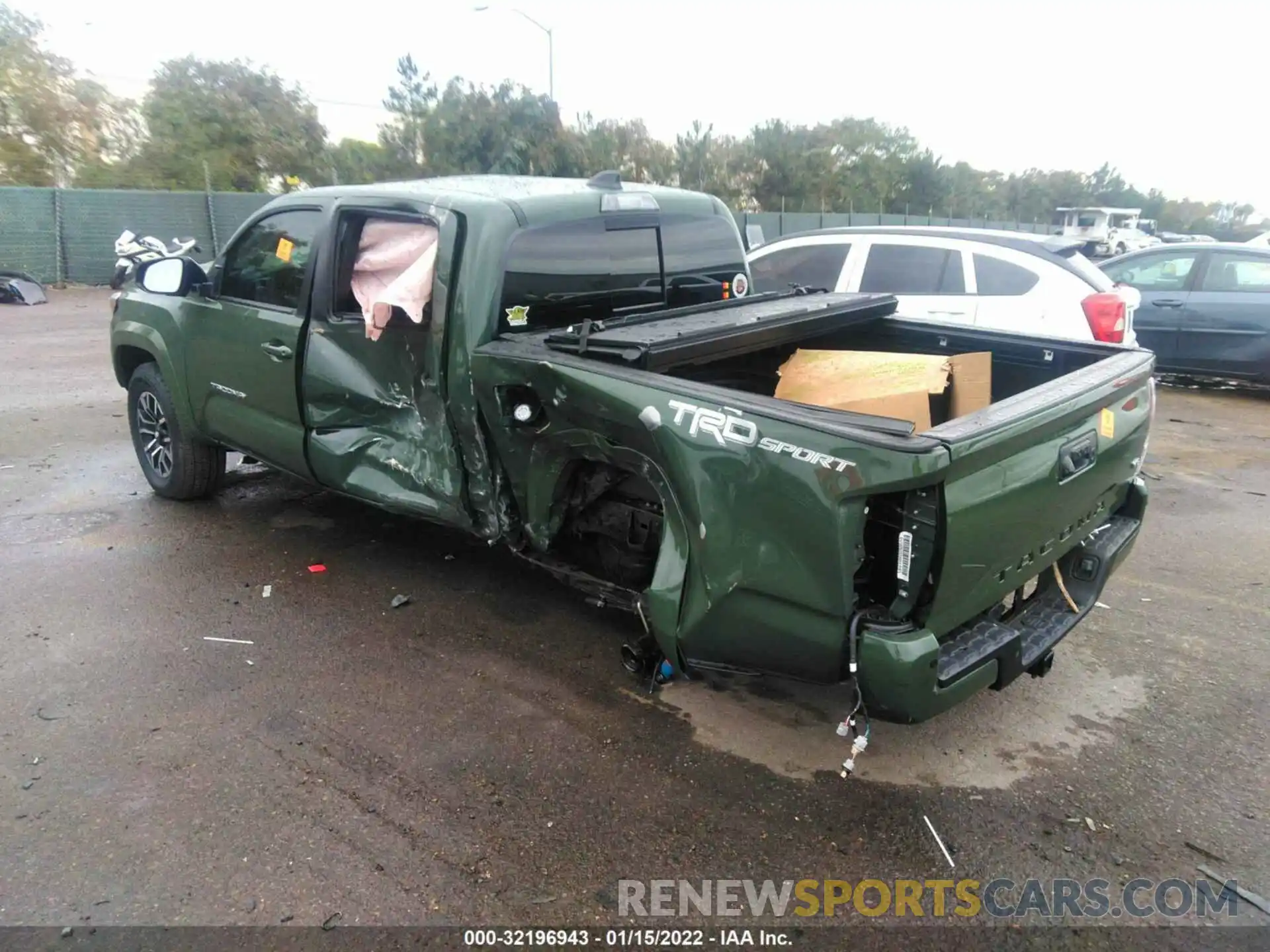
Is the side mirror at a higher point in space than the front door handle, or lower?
higher

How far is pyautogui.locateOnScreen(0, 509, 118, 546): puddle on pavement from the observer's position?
5145 millimetres

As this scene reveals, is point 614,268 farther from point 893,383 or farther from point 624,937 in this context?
point 624,937

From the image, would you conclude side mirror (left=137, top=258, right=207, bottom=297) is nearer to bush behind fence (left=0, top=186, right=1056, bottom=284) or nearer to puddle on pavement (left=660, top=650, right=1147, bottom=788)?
puddle on pavement (left=660, top=650, right=1147, bottom=788)

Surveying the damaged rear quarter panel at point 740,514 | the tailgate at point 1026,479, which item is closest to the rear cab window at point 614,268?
the damaged rear quarter panel at point 740,514

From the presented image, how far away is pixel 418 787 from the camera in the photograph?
3.00 m

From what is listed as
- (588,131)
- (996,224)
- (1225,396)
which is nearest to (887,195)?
(996,224)

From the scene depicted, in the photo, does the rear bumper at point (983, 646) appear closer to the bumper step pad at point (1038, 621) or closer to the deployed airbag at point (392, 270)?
the bumper step pad at point (1038, 621)

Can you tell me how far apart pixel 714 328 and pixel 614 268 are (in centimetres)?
77

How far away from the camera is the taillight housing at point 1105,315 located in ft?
21.1

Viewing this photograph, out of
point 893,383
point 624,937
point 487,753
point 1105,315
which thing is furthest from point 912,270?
point 624,937

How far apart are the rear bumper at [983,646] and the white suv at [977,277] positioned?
326 centimetres

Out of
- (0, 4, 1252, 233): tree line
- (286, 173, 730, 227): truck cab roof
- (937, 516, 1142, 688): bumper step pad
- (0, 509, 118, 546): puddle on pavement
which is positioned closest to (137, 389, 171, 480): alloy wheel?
(0, 509, 118, 546): puddle on pavement

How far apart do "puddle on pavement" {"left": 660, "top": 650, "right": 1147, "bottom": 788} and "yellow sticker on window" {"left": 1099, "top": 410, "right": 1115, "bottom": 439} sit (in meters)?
1.12

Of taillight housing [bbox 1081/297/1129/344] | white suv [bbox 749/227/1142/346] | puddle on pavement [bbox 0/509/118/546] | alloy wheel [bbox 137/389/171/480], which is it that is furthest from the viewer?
white suv [bbox 749/227/1142/346]
